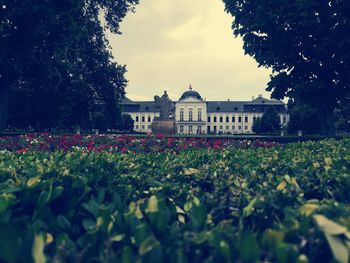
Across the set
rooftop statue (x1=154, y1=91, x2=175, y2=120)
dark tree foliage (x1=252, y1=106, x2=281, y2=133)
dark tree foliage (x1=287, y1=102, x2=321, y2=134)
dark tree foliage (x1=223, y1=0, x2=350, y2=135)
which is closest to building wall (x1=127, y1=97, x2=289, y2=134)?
dark tree foliage (x1=252, y1=106, x2=281, y2=133)

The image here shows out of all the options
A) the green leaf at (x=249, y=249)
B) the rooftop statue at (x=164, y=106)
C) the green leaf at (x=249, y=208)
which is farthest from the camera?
the rooftop statue at (x=164, y=106)

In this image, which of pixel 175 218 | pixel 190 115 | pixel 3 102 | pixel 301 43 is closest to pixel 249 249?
pixel 175 218

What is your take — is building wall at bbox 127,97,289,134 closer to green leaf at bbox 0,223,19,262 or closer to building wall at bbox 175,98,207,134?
building wall at bbox 175,98,207,134

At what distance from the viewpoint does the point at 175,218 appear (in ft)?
6.53

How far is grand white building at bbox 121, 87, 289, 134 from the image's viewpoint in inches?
3991

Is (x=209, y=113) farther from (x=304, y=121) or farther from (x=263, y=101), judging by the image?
(x=304, y=121)

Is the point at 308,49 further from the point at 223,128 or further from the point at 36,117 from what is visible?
the point at 223,128

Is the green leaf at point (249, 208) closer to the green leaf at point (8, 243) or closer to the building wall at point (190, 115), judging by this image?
the green leaf at point (8, 243)

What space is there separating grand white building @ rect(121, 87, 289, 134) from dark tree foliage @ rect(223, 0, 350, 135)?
265 ft

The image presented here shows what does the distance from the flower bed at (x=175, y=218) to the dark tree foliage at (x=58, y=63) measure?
616 inches

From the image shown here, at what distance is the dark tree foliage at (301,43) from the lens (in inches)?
663

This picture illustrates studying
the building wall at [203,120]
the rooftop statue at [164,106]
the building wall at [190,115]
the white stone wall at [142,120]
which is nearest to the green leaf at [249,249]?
the rooftop statue at [164,106]

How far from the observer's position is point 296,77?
1980 cm

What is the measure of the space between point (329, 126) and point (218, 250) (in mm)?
22904
